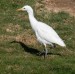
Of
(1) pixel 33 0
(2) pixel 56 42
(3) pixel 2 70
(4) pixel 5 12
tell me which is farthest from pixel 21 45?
(1) pixel 33 0

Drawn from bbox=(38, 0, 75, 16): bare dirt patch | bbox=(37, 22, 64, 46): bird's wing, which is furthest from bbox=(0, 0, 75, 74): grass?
bbox=(37, 22, 64, 46): bird's wing

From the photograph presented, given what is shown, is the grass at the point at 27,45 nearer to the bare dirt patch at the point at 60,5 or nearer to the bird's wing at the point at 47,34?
the bare dirt patch at the point at 60,5

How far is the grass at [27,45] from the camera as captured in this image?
12.8m

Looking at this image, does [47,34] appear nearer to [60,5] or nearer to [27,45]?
[27,45]

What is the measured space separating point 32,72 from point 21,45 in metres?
3.12

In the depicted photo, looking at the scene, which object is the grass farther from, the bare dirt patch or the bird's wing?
the bird's wing

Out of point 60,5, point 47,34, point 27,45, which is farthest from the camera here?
point 60,5

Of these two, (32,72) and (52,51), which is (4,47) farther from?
(32,72)

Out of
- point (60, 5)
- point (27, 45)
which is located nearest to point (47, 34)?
point (27, 45)

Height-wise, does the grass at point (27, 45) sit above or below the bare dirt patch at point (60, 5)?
below

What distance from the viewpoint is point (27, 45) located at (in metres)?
15.6

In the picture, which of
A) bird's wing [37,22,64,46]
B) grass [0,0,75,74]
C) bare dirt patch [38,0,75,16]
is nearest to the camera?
grass [0,0,75,74]

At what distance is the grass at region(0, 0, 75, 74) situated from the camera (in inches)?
503

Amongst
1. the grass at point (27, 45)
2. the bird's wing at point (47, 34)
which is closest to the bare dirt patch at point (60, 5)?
the grass at point (27, 45)
